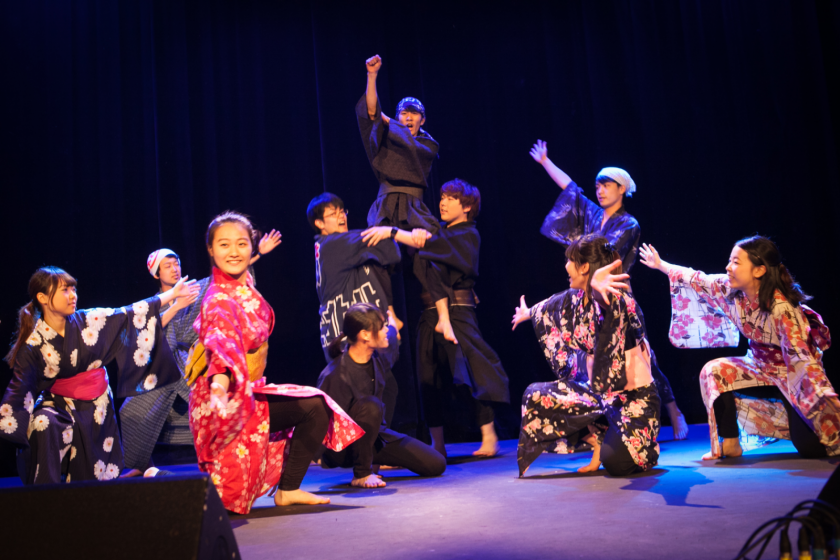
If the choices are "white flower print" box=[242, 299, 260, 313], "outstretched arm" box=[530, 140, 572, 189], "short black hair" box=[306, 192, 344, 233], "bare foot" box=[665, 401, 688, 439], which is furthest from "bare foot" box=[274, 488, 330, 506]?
"outstretched arm" box=[530, 140, 572, 189]

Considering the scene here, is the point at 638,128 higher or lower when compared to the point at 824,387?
higher

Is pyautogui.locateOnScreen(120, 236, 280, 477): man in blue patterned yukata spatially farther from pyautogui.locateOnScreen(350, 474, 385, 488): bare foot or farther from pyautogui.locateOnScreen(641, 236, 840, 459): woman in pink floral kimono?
pyautogui.locateOnScreen(641, 236, 840, 459): woman in pink floral kimono

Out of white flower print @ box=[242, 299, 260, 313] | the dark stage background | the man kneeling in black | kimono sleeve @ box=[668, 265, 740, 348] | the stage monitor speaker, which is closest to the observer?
the stage monitor speaker

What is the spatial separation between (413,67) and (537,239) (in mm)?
1409

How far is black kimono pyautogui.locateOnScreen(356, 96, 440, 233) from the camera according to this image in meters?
3.79

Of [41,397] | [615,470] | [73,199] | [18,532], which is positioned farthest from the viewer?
[73,199]

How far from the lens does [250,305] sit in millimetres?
2506

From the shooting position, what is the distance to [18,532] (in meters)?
1.29

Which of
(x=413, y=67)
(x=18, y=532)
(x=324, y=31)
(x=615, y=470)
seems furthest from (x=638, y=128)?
(x=18, y=532)

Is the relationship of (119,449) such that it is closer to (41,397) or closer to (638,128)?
(41,397)

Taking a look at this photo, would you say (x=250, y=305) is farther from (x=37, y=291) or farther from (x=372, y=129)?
(x=372, y=129)

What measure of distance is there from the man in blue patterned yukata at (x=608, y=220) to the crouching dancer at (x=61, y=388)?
2.16 m

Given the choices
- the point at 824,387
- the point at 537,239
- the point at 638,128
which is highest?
the point at 638,128

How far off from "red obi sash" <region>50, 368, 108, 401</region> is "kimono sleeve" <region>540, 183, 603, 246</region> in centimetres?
255
